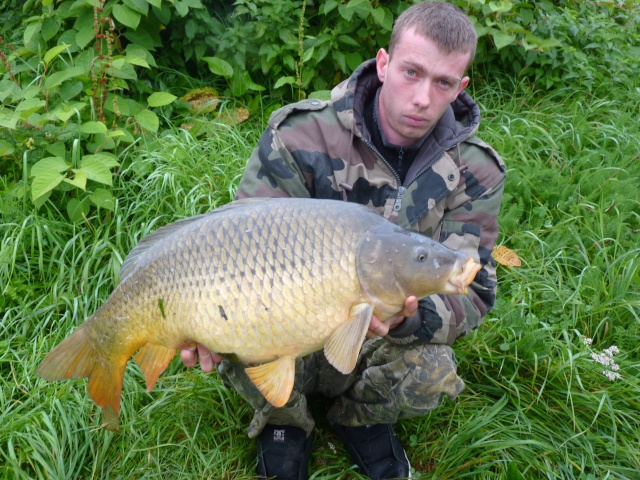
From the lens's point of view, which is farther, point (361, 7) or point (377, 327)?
point (361, 7)

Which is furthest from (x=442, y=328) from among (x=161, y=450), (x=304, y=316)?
(x=161, y=450)

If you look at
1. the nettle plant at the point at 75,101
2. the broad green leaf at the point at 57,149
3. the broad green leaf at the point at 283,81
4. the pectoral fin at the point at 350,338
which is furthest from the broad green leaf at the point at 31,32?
the pectoral fin at the point at 350,338

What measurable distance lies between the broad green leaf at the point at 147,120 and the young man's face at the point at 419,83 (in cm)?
123

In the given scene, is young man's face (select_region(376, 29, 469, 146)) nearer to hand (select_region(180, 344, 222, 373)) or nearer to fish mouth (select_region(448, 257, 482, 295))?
fish mouth (select_region(448, 257, 482, 295))

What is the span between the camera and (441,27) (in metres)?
2.03

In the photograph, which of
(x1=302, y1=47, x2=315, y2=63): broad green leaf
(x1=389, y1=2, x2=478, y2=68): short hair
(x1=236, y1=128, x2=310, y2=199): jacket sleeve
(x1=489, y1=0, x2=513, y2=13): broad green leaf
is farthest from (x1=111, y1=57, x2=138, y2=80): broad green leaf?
(x1=489, y1=0, x2=513, y2=13): broad green leaf

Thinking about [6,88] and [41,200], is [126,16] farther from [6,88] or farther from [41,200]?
[41,200]

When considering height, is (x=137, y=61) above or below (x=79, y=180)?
above

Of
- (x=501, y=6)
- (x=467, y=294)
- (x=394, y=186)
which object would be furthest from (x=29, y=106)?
(x=501, y=6)

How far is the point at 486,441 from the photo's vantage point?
211 centimetres

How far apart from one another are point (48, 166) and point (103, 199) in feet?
0.73

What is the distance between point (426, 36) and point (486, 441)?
117 centimetres

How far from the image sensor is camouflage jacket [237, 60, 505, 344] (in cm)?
207

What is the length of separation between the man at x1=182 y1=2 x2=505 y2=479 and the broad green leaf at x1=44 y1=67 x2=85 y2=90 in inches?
44.8
